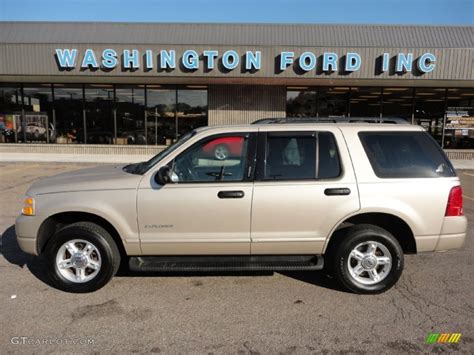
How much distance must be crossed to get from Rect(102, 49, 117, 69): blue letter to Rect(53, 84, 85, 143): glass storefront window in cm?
269

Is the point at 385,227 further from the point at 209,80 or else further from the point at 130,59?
the point at 130,59

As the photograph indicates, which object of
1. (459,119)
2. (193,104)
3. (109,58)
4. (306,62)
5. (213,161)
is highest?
(109,58)

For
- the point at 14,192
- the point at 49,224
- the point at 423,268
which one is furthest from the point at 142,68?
the point at 423,268

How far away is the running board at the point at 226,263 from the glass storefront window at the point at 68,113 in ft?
46.0

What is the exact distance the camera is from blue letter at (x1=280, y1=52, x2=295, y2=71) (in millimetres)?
13602

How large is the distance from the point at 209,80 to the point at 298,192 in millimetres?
11404

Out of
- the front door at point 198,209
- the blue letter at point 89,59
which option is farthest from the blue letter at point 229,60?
the front door at point 198,209

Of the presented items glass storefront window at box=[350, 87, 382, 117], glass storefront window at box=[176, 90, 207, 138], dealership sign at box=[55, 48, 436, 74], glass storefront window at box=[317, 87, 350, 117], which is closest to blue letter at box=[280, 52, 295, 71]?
dealership sign at box=[55, 48, 436, 74]

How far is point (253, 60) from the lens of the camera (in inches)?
539

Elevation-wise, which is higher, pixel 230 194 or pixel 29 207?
pixel 230 194

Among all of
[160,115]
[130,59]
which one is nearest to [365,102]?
[160,115]

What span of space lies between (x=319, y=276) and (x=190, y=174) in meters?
1.90

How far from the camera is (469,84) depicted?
14055 mm

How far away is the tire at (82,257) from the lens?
379cm
